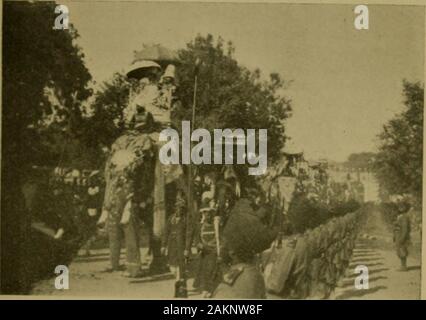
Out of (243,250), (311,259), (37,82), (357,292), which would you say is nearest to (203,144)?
(243,250)

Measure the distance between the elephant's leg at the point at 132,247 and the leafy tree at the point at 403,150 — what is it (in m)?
2.16

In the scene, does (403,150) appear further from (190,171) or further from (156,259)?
Result: (156,259)

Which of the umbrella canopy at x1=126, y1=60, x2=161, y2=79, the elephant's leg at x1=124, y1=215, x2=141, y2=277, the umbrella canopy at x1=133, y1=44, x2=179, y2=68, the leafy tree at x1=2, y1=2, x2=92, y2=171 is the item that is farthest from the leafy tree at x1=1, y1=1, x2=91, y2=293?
the elephant's leg at x1=124, y1=215, x2=141, y2=277

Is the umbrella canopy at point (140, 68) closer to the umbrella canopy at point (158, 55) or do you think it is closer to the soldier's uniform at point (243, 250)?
the umbrella canopy at point (158, 55)

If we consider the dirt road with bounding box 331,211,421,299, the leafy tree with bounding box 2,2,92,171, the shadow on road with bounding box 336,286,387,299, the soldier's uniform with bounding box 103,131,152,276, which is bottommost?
the shadow on road with bounding box 336,286,387,299

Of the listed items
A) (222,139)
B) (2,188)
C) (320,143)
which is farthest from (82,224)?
(320,143)

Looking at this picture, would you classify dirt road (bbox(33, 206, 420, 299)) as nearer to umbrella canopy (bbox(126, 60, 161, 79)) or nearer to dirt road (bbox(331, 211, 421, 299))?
dirt road (bbox(331, 211, 421, 299))

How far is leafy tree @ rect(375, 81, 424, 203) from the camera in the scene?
18.5 feet

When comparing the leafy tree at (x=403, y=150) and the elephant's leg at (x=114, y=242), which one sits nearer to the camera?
the elephant's leg at (x=114, y=242)

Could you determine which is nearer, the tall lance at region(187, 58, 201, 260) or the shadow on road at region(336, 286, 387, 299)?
the tall lance at region(187, 58, 201, 260)

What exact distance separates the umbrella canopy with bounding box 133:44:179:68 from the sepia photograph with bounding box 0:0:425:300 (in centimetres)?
2

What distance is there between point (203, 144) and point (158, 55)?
33.5 inches

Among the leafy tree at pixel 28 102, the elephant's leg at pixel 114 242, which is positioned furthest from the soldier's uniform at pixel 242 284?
the leafy tree at pixel 28 102

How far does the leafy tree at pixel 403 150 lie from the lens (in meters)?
5.63
